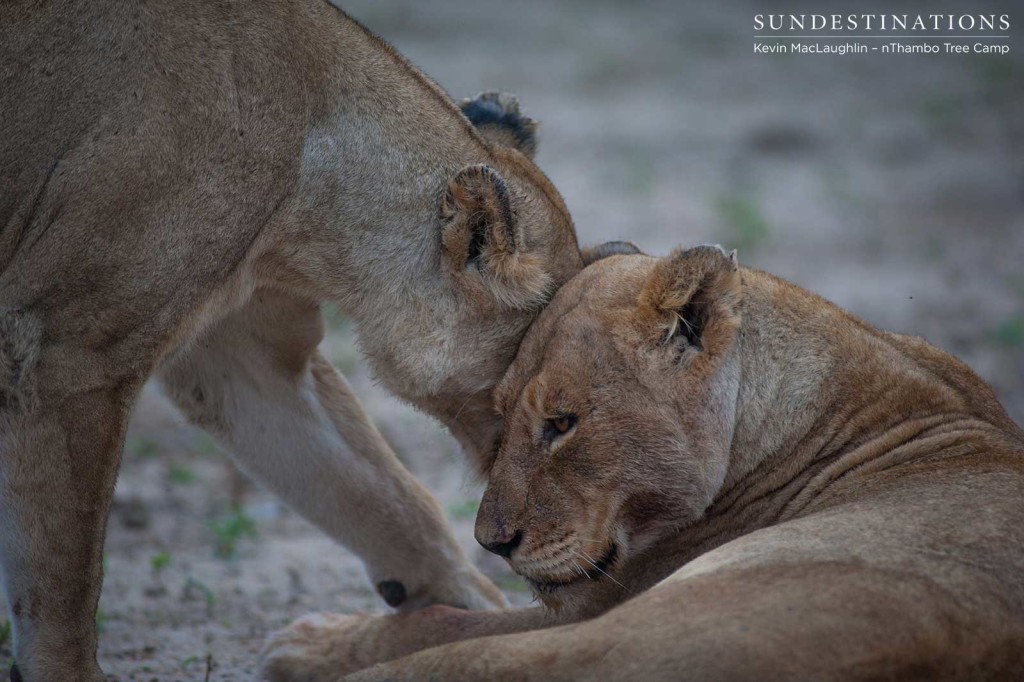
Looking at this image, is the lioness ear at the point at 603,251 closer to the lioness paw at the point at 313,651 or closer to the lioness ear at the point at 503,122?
the lioness ear at the point at 503,122

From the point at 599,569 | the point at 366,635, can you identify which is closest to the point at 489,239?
the point at 599,569

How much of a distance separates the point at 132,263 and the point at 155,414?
3453mm

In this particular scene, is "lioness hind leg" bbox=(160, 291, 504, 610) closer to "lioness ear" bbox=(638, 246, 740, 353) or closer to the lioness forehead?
the lioness forehead

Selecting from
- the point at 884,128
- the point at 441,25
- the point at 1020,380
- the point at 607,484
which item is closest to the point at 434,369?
the point at 607,484

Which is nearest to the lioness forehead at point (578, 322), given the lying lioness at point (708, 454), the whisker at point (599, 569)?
the lying lioness at point (708, 454)

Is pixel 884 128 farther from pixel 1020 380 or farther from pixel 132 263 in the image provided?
pixel 132 263

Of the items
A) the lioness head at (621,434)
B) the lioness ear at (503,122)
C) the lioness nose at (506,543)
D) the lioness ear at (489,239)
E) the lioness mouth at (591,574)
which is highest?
the lioness ear at (503,122)

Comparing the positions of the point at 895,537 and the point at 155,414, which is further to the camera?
the point at 155,414

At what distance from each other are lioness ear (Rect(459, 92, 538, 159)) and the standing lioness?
0.21 m

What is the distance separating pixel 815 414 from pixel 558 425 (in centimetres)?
70

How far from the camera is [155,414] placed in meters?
6.58

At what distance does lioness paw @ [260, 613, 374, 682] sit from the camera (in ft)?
12.8

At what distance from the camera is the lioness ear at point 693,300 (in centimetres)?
337

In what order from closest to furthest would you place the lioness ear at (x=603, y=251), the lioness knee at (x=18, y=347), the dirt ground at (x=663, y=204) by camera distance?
the lioness knee at (x=18, y=347) < the lioness ear at (x=603, y=251) < the dirt ground at (x=663, y=204)
